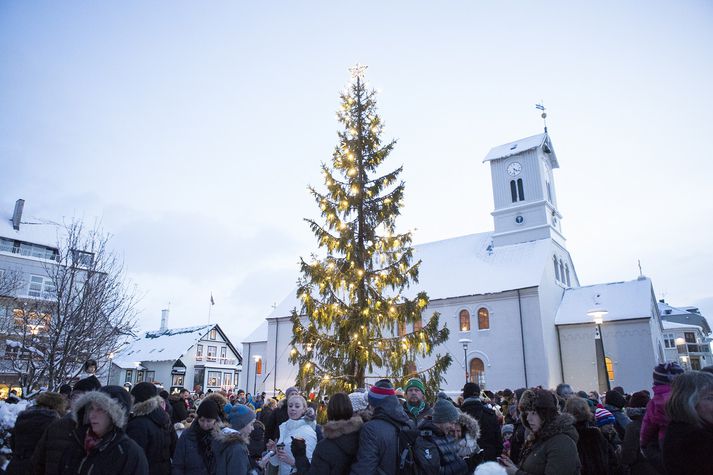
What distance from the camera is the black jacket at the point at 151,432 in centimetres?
536

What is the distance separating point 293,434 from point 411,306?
928 cm

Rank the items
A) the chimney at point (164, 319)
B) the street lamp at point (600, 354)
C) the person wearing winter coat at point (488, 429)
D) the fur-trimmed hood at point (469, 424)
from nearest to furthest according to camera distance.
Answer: the fur-trimmed hood at point (469, 424)
the person wearing winter coat at point (488, 429)
the street lamp at point (600, 354)
the chimney at point (164, 319)

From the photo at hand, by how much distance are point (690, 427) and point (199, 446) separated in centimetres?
473

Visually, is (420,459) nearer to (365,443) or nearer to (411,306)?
(365,443)

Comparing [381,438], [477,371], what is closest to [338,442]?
[381,438]

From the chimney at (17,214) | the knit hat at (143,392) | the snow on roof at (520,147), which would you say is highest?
the snow on roof at (520,147)

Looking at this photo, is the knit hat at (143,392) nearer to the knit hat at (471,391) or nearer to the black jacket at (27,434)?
the black jacket at (27,434)

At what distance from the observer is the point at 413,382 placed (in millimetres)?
7539

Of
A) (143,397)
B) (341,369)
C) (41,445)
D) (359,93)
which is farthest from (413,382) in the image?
(359,93)

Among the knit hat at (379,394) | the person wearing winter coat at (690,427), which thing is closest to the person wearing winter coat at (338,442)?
the knit hat at (379,394)

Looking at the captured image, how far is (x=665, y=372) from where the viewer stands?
15.8ft

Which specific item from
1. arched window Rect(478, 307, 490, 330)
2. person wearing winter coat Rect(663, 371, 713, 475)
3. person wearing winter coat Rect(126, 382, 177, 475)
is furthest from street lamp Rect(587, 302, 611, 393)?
person wearing winter coat Rect(126, 382, 177, 475)

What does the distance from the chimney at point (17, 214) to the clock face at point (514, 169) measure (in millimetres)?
41760

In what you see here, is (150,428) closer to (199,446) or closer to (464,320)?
(199,446)
